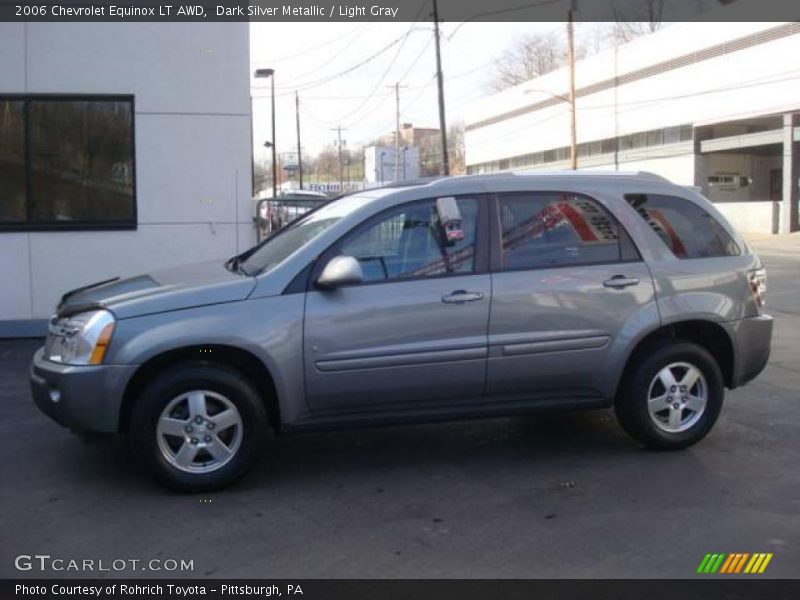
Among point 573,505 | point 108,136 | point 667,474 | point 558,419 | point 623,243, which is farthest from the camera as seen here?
point 108,136

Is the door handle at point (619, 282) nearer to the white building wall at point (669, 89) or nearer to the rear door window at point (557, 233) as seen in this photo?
the rear door window at point (557, 233)

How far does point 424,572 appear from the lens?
3.79 m

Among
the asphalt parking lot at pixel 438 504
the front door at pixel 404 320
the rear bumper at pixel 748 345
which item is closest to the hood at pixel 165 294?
the front door at pixel 404 320

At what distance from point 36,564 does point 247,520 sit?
3.38 feet

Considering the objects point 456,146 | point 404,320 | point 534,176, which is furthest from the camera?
point 456,146

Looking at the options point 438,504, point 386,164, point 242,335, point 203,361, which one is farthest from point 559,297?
point 386,164

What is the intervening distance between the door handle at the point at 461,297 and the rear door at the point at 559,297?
12cm

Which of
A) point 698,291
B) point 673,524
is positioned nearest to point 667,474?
point 673,524

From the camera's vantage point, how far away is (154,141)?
31.8 ft

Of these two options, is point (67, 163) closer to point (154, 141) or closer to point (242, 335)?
point (154, 141)

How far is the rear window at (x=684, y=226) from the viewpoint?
556cm

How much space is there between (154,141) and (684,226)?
21.0 feet
